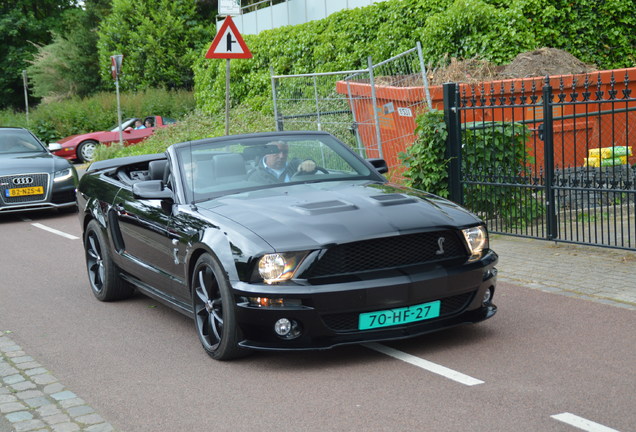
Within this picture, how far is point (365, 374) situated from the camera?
5.39m

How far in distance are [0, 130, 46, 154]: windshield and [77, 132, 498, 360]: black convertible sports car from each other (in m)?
10.0

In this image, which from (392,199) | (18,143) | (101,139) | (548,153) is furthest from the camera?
(101,139)

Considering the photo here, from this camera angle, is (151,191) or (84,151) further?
(84,151)

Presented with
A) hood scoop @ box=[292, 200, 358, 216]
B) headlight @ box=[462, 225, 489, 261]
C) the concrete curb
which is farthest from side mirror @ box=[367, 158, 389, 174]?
→ the concrete curb

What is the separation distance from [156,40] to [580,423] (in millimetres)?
37871

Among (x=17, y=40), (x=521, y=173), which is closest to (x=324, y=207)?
(x=521, y=173)

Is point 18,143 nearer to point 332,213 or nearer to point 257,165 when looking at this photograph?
point 257,165

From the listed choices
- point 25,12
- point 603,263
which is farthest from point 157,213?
point 25,12

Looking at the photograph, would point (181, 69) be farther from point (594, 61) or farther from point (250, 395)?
point (250, 395)

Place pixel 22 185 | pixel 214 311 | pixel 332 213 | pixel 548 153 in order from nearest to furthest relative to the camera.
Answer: pixel 332 213
pixel 214 311
pixel 548 153
pixel 22 185

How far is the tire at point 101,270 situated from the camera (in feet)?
26.3

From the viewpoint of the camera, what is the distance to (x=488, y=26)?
17.0 metres

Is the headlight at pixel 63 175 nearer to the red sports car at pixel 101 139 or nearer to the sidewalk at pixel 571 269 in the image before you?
the sidewalk at pixel 571 269

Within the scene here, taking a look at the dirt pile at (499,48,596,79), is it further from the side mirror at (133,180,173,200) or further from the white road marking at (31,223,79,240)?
the side mirror at (133,180,173,200)
